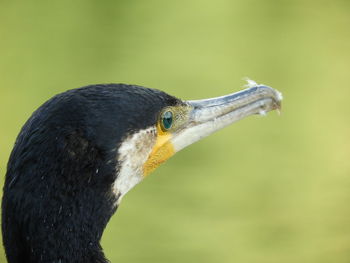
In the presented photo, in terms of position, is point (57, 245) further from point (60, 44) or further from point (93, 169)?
point (60, 44)

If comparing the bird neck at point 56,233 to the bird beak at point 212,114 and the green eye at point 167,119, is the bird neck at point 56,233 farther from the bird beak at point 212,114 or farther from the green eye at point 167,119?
the bird beak at point 212,114

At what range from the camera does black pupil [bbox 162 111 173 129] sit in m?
3.90

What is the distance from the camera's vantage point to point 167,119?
3.93m

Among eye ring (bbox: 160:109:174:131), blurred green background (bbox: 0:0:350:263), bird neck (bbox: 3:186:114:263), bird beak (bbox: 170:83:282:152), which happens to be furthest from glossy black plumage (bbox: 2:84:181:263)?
blurred green background (bbox: 0:0:350:263)

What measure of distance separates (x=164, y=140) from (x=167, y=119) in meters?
0.09

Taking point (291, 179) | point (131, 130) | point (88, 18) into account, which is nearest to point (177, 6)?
point (88, 18)

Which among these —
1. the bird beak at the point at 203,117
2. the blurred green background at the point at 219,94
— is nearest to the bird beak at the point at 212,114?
the bird beak at the point at 203,117

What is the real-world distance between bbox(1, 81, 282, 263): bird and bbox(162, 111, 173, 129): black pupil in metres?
0.07

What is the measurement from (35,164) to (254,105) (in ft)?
3.94

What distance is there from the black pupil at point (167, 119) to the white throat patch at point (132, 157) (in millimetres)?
82

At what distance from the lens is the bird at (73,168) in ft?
11.0

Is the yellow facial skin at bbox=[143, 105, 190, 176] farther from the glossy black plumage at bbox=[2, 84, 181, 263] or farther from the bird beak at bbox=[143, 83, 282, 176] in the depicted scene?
the glossy black plumage at bbox=[2, 84, 181, 263]

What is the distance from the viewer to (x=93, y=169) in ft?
11.5

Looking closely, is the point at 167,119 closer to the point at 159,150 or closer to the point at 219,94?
the point at 159,150
